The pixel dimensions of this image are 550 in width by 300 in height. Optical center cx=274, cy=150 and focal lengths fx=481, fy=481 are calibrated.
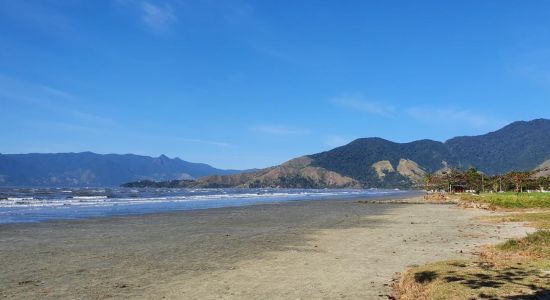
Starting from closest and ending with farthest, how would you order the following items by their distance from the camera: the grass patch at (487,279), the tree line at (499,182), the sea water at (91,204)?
1. the grass patch at (487,279)
2. the sea water at (91,204)
3. the tree line at (499,182)

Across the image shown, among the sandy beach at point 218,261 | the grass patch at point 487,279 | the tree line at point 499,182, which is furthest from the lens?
the tree line at point 499,182

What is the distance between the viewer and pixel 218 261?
16016 millimetres

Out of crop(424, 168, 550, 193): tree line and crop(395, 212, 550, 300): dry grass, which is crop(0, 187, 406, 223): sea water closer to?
crop(395, 212, 550, 300): dry grass

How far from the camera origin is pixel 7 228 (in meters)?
28.8

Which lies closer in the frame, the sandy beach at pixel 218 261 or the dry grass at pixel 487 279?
Answer: the dry grass at pixel 487 279

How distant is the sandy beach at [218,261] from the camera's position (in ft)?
37.3

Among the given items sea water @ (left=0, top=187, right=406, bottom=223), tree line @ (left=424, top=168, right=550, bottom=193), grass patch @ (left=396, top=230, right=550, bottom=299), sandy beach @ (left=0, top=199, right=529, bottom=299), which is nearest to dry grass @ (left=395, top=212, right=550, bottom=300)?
grass patch @ (left=396, top=230, right=550, bottom=299)

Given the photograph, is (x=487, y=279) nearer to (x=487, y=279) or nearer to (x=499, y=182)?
(x=487, y=279)

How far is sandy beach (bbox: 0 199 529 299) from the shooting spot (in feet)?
37.3

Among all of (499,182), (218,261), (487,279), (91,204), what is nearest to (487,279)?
(487,279)

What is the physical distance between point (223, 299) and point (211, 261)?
5654 mm

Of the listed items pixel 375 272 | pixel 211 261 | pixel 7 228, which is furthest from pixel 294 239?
pixel 7 228

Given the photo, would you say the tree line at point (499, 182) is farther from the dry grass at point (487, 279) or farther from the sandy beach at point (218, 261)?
the dry grass at point (487, 279)

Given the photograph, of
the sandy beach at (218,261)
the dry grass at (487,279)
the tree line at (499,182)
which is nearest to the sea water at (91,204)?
the sandy beach at (218,261)
